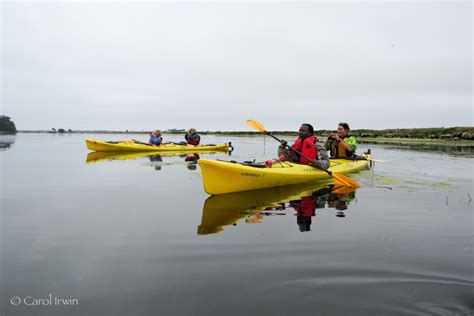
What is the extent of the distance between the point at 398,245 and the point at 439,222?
1.96 meters

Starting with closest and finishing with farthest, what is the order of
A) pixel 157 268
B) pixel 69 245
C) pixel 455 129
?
pixel 157 268
pixel 69 245
pixel 455 129

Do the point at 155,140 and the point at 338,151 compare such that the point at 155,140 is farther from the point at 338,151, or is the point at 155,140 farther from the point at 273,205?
the point at 273,205

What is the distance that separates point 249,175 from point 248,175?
0.03 meters

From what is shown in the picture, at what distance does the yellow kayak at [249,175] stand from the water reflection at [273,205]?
0.57 ft

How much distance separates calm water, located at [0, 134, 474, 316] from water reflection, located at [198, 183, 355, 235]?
44mm

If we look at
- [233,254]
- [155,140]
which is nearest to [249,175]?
[233,254]

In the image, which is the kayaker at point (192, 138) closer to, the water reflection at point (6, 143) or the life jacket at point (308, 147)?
the water reflection at point (6, 143)

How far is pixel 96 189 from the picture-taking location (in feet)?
29.9

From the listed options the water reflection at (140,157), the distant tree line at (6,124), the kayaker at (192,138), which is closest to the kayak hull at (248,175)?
the water reflection at (140,157)

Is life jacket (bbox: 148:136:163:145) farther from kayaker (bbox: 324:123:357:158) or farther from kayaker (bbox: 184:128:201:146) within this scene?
kayaker (bbox: 324:123:357:158)

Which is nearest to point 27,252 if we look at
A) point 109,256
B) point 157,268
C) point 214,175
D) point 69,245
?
point 69,245

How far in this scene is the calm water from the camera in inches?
126

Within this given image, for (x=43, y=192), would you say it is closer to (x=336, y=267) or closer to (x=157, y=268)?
(x=157, y=268)

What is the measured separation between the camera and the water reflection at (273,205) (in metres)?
6.11
